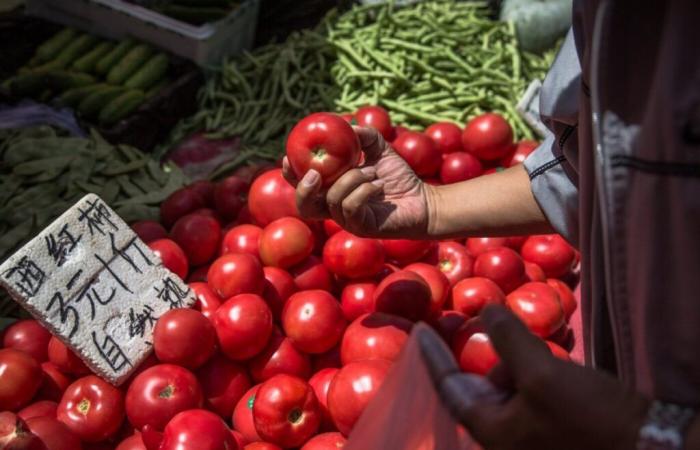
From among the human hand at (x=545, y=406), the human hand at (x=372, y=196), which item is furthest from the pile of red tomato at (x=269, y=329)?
the human hand at (x=545, y=406)

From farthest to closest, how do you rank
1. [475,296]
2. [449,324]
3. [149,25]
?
[149,25]
[475,296]
[449,324]

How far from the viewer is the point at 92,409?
6.42 ft

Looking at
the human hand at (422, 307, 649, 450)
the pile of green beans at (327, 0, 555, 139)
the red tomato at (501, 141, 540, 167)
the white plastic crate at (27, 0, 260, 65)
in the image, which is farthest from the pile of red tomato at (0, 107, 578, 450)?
the white plastic crate at (27, 0, 260, 65)

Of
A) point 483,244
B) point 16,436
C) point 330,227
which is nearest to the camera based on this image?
point 16,436

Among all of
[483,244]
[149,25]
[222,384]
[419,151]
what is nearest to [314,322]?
[222,384]

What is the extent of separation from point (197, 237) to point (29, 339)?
0.74 m

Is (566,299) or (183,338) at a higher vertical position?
(183,338)

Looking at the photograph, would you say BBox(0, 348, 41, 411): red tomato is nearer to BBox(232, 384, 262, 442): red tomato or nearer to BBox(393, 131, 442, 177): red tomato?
BBox(232, 384, 262, 442): red tomato

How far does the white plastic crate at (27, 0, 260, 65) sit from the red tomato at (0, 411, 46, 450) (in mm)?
3100

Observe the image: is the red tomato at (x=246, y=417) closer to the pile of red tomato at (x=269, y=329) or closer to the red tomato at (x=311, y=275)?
the pile of red tomato at (x=269, y=329)

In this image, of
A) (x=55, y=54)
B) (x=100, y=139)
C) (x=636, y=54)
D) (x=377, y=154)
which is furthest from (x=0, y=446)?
(x=55, y=54)

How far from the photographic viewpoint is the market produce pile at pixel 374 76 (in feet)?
13.1

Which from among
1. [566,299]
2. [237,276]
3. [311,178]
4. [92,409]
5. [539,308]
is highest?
[311,178]

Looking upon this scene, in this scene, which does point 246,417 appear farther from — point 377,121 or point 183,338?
point 377,121
